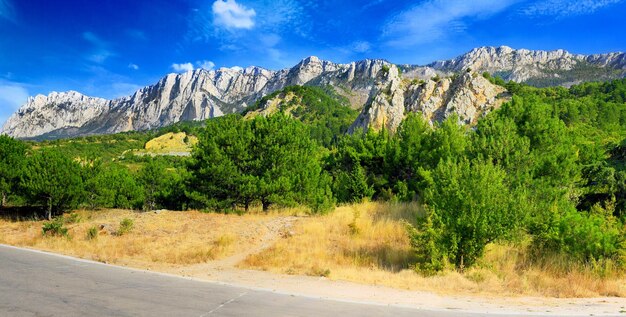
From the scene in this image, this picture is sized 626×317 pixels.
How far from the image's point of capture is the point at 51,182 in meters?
25.2

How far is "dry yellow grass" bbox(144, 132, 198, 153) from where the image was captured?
136538mm

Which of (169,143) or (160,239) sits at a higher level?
(169,143)

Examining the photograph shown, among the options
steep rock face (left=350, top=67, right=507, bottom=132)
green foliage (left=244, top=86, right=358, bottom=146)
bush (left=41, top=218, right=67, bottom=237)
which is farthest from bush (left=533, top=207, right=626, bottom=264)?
green foliage (left=244, top=86, right=358, bottom=146)

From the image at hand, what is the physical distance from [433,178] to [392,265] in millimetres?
3883

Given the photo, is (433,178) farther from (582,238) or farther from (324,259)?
(324,259)

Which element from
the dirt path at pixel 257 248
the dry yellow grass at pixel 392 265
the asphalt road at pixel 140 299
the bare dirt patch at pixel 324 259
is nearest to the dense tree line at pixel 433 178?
the dry yellow grass at pixel 392 265

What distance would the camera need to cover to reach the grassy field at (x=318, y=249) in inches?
382

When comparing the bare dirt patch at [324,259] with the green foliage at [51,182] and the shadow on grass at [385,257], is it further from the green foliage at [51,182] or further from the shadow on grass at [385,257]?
the green foliage at [51,182]

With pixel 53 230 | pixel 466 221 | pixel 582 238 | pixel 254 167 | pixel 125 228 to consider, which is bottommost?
pixel 53 230

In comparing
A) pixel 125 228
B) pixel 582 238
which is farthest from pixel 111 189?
pixel 582 238

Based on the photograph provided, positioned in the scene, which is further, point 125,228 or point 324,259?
point 125,228

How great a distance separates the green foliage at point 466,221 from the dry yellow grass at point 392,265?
62 centimetres

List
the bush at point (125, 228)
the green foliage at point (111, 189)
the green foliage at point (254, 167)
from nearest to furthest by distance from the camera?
the bush at point (125, 228)
the green foliage at point (254, 167)
the green foliage at point (111, 189)

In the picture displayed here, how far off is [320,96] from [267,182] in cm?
15387
